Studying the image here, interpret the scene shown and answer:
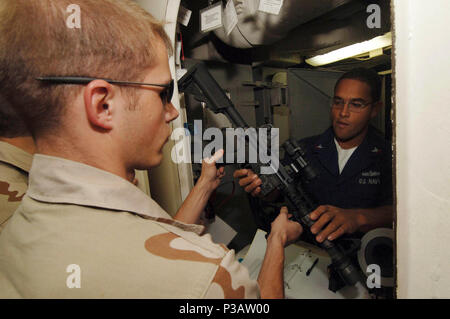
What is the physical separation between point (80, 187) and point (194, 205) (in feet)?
1.91

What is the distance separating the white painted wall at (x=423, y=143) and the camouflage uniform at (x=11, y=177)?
1.02 metres

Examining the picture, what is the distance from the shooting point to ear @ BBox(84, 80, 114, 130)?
475mm

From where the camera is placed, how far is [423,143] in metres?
0.41

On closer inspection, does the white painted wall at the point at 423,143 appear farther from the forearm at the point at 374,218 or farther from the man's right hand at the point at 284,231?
the forearm at the point at 374,218

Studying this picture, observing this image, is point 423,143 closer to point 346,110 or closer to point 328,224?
point 328,224

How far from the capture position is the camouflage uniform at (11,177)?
72 centimetres

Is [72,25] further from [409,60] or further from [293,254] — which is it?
[293,254]

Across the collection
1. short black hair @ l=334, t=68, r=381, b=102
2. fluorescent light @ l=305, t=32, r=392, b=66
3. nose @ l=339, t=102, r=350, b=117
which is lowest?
nose @ l=339, t=102, r=350, b=117

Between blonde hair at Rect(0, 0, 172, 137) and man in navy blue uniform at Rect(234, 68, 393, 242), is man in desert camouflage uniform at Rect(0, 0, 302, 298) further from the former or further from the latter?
man in navy blue uniform at Rect(234, 68, 393, 242)

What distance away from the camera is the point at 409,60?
41 cm

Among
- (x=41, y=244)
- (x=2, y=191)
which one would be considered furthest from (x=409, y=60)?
(x=2, y=191)

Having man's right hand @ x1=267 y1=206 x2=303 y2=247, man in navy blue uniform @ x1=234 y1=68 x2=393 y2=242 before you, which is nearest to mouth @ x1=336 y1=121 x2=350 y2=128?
man in navy blue uniform @ x1=234 y1=68 x2=393 y2=242

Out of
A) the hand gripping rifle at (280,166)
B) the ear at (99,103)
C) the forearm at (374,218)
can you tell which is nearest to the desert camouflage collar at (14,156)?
the ear at (99,103)

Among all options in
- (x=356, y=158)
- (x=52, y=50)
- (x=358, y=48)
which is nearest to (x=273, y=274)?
(x=52, y=50)
